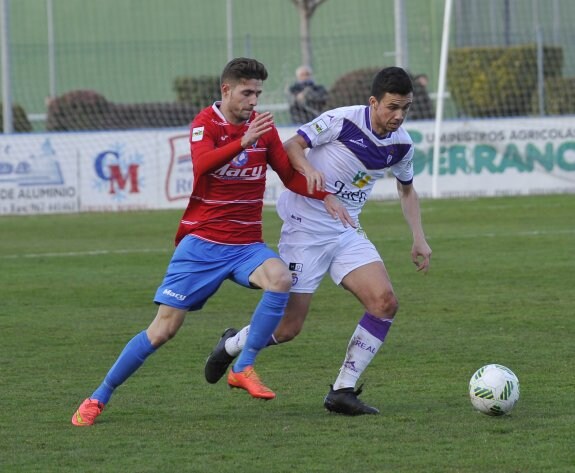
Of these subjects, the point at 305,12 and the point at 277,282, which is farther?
the point at 305,12

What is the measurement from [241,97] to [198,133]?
295 mm

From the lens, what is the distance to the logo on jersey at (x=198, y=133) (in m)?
6.71

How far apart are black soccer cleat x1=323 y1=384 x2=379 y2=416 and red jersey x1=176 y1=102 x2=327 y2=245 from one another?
37.0 inches

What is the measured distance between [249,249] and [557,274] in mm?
6718

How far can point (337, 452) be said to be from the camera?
19.5 feet

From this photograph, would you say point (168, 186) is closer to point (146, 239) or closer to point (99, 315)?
point (146, 239)

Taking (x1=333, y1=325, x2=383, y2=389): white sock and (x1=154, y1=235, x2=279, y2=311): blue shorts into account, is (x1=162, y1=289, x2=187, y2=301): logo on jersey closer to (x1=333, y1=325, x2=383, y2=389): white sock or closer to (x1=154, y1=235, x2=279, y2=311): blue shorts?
(x1=154, y1=235, x2=279, y2=311): blue shorts

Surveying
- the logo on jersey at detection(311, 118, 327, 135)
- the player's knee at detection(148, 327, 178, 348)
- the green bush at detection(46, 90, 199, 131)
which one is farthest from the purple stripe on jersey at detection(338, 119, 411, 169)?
the green bush at detection(46, 90, 199, 131)

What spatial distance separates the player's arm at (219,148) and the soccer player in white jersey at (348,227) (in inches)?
20.6

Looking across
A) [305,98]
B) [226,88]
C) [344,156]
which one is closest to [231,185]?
[226,88]

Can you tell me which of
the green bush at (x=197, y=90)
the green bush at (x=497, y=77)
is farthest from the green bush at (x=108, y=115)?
the green bush at (x=497, y=77)

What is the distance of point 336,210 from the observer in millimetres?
6852

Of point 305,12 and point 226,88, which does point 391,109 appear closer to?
point 226,88

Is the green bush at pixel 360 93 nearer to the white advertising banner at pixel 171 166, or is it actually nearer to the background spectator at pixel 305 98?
the background spectator at pixel 305 98
